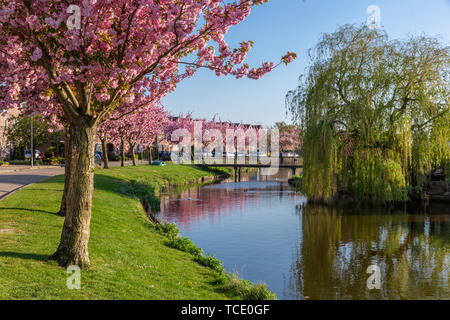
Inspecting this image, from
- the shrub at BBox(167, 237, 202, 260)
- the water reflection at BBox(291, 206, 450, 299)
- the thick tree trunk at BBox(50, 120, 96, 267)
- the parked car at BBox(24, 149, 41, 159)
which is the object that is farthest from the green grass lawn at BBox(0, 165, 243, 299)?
the parked car at BBox(24, 149, 41, 159)

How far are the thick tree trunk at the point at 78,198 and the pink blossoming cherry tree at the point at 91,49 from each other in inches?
0.9

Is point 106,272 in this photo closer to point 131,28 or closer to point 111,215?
point 131,28

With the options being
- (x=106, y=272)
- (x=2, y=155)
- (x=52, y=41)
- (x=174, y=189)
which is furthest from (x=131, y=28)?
(x=2, y=155)

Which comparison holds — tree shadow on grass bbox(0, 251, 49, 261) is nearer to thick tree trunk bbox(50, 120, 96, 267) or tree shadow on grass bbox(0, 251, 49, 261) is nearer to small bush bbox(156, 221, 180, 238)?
thick tree trunk bbox(50, 120, 96, 267)

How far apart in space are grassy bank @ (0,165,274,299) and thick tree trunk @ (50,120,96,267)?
48cm

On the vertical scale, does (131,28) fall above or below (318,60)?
below

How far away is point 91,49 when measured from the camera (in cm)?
947

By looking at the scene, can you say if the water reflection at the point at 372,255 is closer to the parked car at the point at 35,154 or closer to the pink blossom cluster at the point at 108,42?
the pink blossom cluster at the point at 108,42

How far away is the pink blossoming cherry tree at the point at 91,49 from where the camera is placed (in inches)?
358

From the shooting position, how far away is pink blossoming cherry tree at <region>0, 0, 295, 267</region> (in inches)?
358

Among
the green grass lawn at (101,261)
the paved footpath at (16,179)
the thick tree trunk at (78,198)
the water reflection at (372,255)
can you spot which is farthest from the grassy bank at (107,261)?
the water reflection at (372,255)

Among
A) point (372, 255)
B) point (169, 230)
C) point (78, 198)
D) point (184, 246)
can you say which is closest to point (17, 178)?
point (169, 230)

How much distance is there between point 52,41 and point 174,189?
3113cm

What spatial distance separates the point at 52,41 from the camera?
936 centimetres
